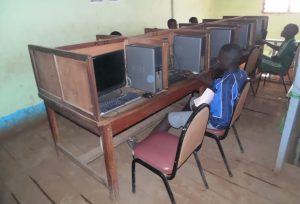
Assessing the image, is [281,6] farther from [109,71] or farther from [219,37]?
[109,71]

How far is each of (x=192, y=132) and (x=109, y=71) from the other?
88 centimetres

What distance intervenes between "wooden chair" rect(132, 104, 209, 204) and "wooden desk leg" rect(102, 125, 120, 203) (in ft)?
0.53

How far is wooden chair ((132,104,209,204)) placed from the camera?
1.39 metres

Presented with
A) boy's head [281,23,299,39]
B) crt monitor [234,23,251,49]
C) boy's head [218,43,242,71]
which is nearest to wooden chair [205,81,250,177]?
→ boy's head [218,43,242,71]

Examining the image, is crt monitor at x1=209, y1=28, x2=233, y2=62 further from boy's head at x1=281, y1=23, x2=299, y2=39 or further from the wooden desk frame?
boy's head at x1=281, y1=23, x2=299, y2=39

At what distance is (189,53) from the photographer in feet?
7.73

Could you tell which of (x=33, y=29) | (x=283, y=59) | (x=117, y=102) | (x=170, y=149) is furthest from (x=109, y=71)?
(x=283, y=59)

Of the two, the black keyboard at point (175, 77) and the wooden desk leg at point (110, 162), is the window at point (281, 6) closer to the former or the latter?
the black keyboard at point (175, 77)

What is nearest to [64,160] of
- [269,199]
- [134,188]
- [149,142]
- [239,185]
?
[134,188]

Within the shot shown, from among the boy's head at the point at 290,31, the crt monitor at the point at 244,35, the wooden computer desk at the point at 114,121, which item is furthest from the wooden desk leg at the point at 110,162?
the boy's head at the point at 290,31

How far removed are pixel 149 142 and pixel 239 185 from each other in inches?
33.2

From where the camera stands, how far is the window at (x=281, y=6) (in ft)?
19.2

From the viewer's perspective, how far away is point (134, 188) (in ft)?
6.34

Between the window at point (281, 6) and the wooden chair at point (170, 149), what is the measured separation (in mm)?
5764
